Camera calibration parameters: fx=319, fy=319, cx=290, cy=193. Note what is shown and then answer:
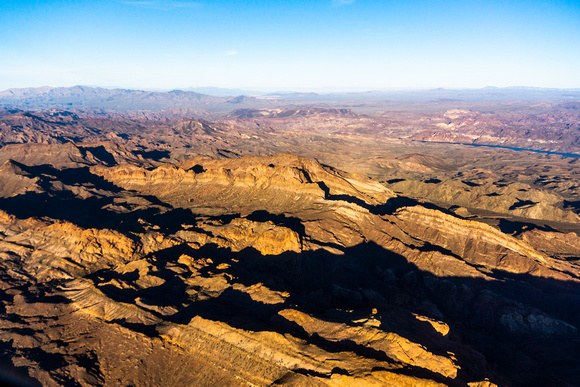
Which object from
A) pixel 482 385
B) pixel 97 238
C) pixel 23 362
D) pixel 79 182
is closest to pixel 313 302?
pixel 482 385

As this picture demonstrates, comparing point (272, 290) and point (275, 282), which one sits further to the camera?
point (275, 282)

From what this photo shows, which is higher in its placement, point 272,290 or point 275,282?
point 272,290

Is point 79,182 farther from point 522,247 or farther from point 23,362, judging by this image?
point 522,247

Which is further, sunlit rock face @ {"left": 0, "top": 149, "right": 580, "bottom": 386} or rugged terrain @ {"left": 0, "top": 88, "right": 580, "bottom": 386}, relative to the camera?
rugged terrain @ {"left": 0, "top": 88, "right": 580, "bottom": 386}

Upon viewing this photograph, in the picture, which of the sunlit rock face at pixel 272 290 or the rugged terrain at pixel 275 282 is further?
the rugged terrain at pixel 275 282
